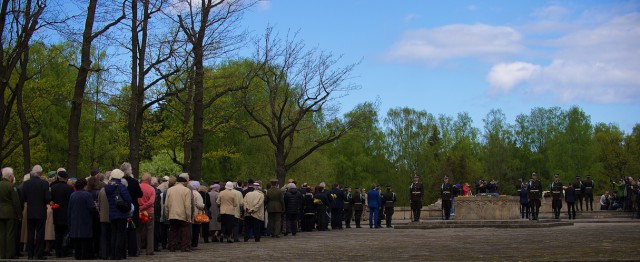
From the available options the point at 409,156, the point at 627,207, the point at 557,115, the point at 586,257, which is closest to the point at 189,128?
the point at 627,207

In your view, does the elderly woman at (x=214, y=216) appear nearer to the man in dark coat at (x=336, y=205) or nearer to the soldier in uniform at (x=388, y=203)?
the man in dark coat at (x=336, y=205)

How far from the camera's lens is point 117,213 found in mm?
17422

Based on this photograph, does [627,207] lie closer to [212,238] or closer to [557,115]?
[212,238]

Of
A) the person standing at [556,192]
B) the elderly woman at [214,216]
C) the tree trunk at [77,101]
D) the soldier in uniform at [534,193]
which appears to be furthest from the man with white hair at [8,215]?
the person standing at [556,192]

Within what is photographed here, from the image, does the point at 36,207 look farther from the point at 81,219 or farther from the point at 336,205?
the point at 336,205

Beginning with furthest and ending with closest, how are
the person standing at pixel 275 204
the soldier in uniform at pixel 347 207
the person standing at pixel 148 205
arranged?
the soldier in uniform at pixel 347 207 → the person standing at pixel 275 204 → the person standing at pixel 148 205

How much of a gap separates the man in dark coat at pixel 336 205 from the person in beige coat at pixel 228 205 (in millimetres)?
10974

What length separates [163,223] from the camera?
2227 centimetres

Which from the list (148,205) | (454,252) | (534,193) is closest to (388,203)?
(534,193)

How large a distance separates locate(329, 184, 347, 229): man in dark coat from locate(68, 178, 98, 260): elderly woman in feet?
60.6

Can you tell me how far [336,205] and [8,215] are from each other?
64.2ft

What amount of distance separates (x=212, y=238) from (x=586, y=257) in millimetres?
14223

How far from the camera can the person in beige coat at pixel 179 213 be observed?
20312 millimetres

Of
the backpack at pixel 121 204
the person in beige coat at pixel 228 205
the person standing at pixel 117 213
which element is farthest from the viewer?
the person in beige coat at pixel 228 205
